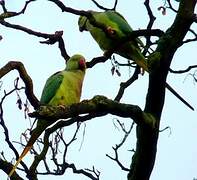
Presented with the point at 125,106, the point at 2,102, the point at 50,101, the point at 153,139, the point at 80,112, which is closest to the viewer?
the point at 80,112

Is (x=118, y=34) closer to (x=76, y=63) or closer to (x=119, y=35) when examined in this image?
(x=119, y=35)

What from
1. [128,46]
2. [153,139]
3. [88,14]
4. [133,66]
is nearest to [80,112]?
[153,139]

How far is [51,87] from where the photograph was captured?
193 inches

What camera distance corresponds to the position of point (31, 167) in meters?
3.77

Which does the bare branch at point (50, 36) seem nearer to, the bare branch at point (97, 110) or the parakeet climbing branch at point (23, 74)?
the parakeet climbing branch at point (23, 74)

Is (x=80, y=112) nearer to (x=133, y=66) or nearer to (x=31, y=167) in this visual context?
(x=31, y=167)

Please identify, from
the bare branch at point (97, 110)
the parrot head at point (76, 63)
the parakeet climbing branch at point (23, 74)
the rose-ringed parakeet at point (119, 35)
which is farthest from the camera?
the parrot head at point (76, 63)

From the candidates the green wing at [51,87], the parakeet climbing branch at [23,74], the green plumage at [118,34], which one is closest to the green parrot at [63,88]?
the green wing at [51,87]

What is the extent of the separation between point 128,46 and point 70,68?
724 millimetres

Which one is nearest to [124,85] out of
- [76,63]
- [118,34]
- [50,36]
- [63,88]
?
[50,36]

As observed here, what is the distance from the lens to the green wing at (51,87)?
4871mm

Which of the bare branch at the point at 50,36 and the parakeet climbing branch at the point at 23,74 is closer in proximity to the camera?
the parakeet climbing branch at the point at 23,74

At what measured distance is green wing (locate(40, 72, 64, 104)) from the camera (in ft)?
16.0

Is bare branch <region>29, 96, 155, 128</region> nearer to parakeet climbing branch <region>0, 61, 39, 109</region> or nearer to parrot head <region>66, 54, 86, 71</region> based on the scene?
parakeet climbing branch <region>0, 61, 39, 109</region>
